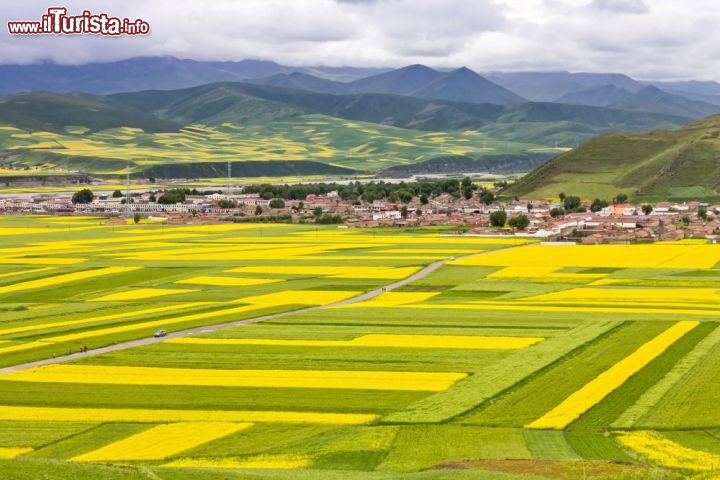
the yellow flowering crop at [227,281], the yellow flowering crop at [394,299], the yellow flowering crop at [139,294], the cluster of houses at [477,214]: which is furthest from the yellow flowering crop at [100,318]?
the cluster of houses at [477,214]

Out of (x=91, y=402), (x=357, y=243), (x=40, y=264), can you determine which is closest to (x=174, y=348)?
(x=91, y=402)

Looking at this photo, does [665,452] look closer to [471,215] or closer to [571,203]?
[471,215]

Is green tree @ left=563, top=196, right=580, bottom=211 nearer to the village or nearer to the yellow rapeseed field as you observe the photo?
the village

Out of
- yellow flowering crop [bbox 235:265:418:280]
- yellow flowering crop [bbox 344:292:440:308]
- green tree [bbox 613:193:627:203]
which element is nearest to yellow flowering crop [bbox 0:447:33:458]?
yellow flowering crop [bbox 344:292:440:308]

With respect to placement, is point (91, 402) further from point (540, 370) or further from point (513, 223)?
point (513, 223)

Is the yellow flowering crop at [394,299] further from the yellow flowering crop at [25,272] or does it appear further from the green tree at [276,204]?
the green tree at [276,204]
